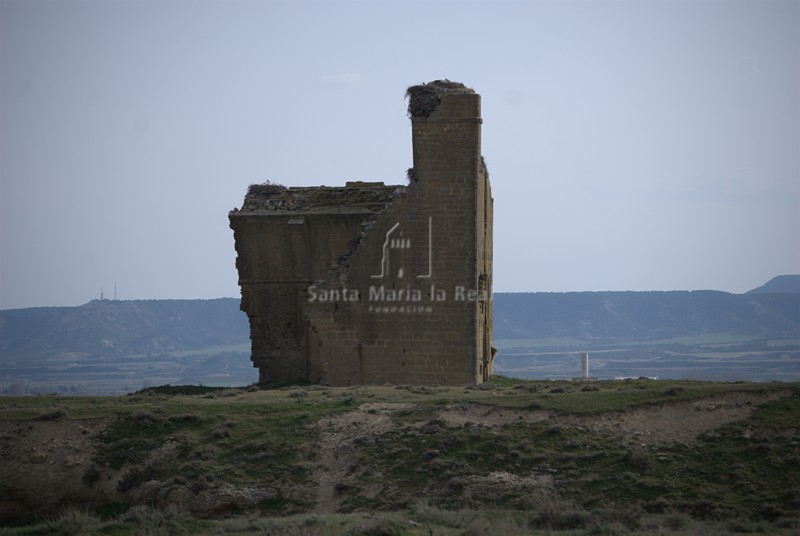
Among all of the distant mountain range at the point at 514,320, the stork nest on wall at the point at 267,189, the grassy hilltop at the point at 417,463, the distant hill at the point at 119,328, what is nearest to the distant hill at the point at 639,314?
the distant mountain range at the point at 514,320

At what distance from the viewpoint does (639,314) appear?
19038 cm

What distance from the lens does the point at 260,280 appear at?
35531mm

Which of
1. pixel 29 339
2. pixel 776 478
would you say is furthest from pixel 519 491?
pixel 29 339

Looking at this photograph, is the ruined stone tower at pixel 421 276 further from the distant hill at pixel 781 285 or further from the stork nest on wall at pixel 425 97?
the distant hill at pixel 781 285

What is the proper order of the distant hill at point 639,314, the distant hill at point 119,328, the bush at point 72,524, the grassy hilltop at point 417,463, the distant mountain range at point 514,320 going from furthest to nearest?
the distant hill at point 639,314 < the distant mountain range at point 514,320 < the distant hill at point 119,328 < the grassy hilltop at point 417,463 < the bush at point 72,524

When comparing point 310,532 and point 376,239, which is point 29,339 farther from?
point 310,532

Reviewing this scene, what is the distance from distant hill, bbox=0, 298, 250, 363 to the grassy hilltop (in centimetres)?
12979

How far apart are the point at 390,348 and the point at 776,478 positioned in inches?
442

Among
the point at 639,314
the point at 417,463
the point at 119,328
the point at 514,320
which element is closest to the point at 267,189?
the point at 417,463

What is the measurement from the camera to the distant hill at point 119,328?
160000 millimetres

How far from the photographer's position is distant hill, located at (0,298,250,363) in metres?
160

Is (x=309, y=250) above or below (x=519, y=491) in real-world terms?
above

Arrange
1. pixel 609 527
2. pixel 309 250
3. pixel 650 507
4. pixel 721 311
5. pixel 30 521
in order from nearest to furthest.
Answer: pixel 609 527, pixel 650 507, pixel 30 521, pixel 309 250, pixel 721 311

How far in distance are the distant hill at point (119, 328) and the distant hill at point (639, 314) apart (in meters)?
34.7
